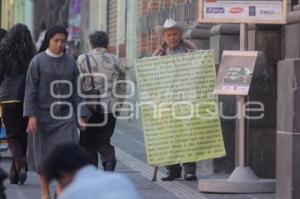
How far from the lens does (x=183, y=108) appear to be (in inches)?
486

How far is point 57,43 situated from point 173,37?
7.59 ft

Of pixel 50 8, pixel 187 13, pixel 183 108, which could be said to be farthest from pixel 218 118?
pixel 50 8

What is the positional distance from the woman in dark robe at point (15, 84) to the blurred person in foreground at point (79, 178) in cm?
693

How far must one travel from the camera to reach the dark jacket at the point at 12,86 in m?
12.4

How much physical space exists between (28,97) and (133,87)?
9151mm

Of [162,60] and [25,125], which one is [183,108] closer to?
[162,60]

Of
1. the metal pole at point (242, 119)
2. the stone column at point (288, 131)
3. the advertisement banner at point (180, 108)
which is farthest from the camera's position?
the advertisement banner at point (180, 108)

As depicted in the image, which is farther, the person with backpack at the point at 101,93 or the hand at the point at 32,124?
the person with backpack at the point at 101,93

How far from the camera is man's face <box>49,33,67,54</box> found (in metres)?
10.7

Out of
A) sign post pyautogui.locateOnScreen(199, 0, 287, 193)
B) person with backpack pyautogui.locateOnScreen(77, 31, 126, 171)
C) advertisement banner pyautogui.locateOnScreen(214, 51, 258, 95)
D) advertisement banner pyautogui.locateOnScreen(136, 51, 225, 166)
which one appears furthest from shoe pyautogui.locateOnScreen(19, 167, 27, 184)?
advertisement banner pyautogui.locateOnScreen(214, 51, 258, 95)

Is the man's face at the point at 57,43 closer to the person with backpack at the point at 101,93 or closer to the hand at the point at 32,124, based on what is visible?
the hand at the point at 32,124

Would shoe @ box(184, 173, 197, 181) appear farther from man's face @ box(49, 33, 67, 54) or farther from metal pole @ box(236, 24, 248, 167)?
man's face @ box(49, 33, 67, 54)

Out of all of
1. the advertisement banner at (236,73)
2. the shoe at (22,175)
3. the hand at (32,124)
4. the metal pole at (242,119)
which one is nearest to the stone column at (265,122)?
the metal pole at (242,119)

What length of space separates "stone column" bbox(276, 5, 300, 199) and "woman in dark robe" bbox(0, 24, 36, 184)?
3.18 meters
